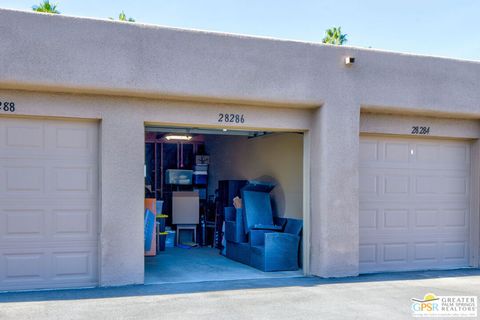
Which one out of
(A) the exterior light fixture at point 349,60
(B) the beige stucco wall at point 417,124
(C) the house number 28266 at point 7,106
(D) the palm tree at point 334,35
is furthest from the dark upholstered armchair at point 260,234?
(D) the palm tree at point 334,35

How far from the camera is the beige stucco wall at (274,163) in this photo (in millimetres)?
10938

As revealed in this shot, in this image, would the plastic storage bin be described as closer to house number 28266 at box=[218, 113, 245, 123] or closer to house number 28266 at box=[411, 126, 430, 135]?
house number 28266 at box=[218, 113, 245, 123]

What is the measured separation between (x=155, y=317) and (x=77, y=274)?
82.7 inches

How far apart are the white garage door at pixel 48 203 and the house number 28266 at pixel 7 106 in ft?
0.62

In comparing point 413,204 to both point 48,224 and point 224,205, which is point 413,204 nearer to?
point 224,205

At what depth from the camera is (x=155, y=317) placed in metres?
6.67

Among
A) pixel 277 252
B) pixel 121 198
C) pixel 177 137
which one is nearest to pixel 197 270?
pixel 277 252

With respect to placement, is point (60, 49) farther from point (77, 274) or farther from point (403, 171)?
point (403, 171)

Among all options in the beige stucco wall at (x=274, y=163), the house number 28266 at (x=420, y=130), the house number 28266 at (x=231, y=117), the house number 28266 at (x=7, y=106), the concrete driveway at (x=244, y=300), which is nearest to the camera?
the concrete driveway at (x=244, y=300)

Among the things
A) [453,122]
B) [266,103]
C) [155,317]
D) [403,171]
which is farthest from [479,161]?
[155,317]

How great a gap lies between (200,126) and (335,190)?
245cm

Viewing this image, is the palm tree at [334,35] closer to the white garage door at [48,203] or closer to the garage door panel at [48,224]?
the white garage door at [48,203]

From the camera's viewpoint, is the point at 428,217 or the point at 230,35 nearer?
the point at 230,35

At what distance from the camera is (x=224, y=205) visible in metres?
13.1
